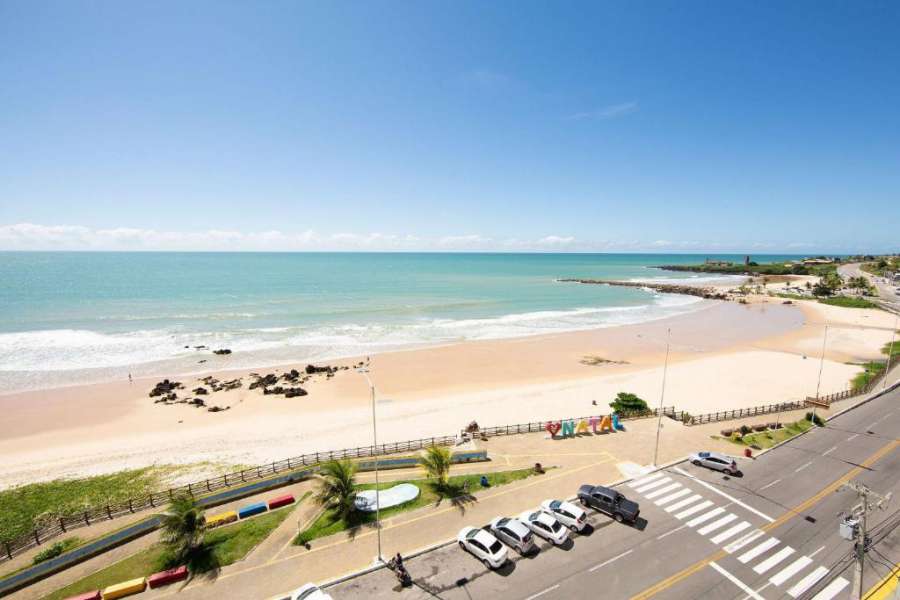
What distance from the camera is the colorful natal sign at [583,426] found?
100 feet

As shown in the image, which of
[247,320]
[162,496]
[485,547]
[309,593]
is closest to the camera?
[309,593]

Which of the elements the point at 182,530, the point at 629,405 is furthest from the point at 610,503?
the point at 182,530

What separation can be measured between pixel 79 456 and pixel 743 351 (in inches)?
3074

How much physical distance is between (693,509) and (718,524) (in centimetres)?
139

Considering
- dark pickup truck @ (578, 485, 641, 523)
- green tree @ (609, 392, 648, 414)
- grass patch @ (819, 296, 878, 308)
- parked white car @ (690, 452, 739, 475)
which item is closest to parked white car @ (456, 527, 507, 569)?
dark pickup truck @ (578, 485, 641, 523)

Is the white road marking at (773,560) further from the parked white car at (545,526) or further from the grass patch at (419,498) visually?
the grass patch at (419,498)

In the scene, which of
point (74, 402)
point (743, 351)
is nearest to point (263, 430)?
point (74, 402)

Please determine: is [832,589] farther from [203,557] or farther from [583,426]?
[203,557]

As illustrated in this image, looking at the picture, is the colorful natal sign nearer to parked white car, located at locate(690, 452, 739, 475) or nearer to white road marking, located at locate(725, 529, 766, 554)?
parked white car, located at locate(690, 452, 739, 475)

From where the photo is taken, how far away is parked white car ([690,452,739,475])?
24.5m

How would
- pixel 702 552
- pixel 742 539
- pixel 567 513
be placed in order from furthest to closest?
1. pixel 567 513
2. pixel 742 539
3. pixel 702 552

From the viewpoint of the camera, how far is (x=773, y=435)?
98.7 ft

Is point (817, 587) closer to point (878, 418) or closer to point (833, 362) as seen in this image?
point (878, 418)

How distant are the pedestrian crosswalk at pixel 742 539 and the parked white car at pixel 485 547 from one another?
9.90m
